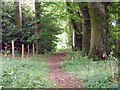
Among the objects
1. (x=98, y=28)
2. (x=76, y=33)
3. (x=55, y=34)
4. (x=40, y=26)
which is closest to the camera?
(x=98, y=28)

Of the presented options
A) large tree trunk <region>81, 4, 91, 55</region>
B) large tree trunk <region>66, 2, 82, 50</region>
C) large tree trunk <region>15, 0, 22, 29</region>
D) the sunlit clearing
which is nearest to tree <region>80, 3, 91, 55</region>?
large tree trunk <region>81, 4, 91, 55</region>

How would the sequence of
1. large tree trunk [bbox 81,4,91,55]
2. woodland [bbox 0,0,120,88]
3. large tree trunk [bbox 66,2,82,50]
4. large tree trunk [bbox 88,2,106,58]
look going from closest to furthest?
woodland [bbox 0,0,120,88], large tree trunk [bbox 88,2,106,58], large tree trunk [bbox 81,4,91,55], large tree trunk [bbox 66,2,82,50]

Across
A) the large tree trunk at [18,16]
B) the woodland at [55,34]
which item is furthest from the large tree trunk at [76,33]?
the large tree trunk at [18,16]

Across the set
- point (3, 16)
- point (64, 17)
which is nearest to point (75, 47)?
point (64, 17)

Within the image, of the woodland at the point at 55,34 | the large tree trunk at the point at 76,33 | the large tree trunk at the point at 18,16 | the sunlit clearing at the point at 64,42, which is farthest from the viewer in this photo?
the sunlit clearing at the point at 64,42

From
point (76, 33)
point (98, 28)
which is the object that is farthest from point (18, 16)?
point (98, 28)

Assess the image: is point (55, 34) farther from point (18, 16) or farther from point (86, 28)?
point (86, 28)

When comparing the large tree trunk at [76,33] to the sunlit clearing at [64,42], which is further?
the sunlit clearing at [64,42]

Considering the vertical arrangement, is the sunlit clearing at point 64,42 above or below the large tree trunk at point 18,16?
below

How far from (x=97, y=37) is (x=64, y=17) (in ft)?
29.8

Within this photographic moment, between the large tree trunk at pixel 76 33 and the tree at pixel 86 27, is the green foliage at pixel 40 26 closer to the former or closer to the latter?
the large tree trunk at pixel 76 33

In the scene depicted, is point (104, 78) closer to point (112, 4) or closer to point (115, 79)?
point (115, 79)

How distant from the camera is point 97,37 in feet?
49.0

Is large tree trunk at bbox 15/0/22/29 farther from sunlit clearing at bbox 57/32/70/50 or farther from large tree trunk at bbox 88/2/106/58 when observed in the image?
large tree trunk at bbox 88/2/106/58
